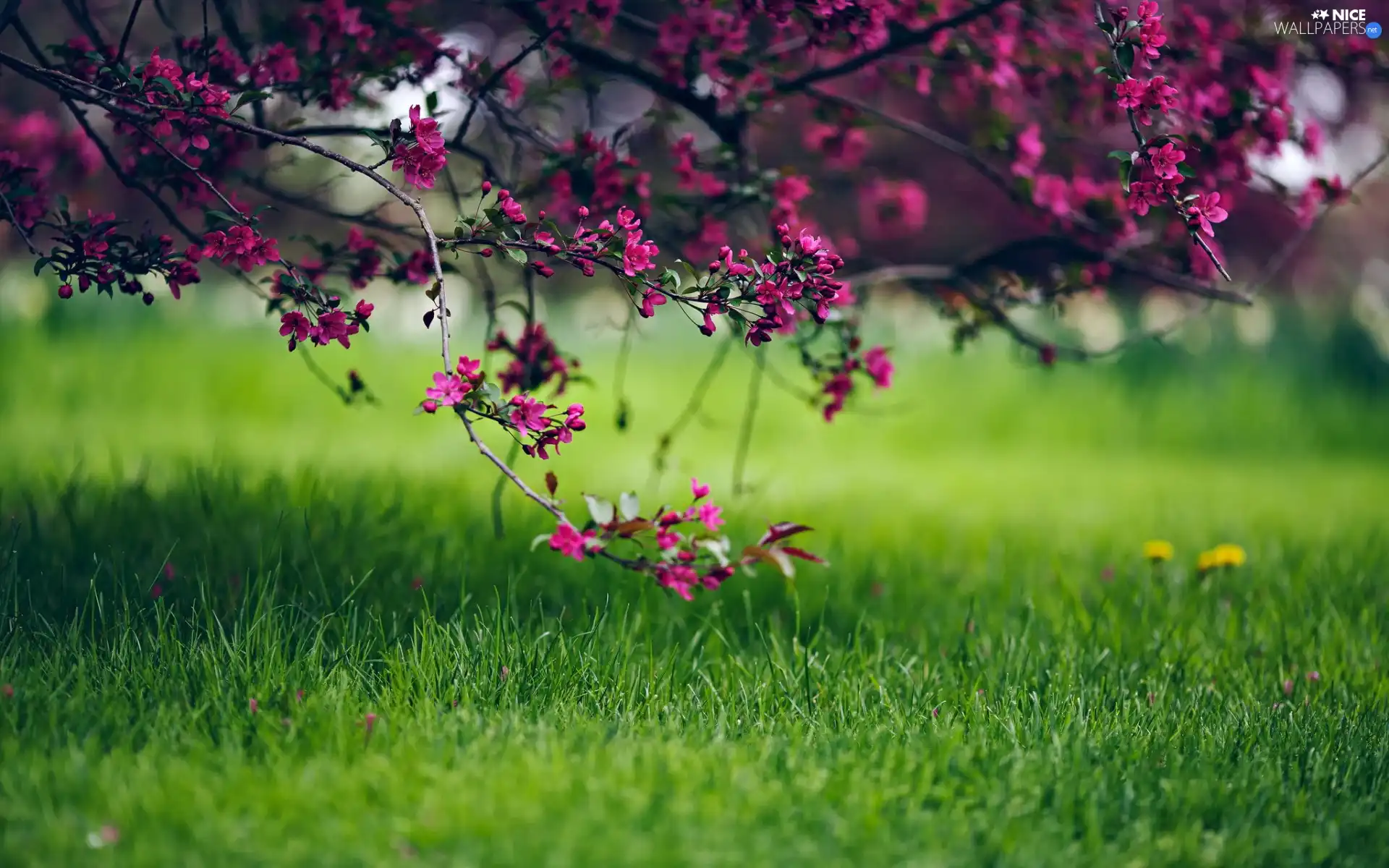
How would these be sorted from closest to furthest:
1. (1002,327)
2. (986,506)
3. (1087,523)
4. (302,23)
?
(302,23)
(1002,327)
(1087,523)
(986,506)

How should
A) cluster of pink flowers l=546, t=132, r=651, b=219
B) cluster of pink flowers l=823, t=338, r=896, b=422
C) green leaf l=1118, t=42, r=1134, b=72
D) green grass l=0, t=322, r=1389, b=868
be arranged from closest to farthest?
green grass l=0, t=322, r=1389, b=868 → green leaf l=1118, t=42, r=1134, b=72 → cluster of pink flowers l=546, t=132, r=651, b=219 → cluster of pink flowers l=823, t=338, r=896, b=422

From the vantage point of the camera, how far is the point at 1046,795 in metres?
2.05

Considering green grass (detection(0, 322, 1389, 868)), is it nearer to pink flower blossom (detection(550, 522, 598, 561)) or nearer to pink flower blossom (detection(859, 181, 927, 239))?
pink flower blossom (detection(550, 522, 598, 561))

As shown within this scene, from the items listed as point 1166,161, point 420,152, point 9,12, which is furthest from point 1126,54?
point 9,12

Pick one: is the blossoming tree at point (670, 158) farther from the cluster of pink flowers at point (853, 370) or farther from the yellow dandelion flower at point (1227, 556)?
the yellow dandelion flower at point (1227, 556)

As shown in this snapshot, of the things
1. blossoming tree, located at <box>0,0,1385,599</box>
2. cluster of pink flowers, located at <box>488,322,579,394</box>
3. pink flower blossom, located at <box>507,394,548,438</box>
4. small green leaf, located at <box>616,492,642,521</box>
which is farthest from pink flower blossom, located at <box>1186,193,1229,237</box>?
cluster of pink flowers, located at <box>488,322,579,394</box>

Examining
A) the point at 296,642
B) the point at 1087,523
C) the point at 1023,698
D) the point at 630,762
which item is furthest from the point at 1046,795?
the point at 1087,523

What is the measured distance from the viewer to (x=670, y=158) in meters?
3.18

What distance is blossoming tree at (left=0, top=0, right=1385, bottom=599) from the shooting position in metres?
2.14

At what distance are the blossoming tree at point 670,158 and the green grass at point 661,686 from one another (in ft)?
1.27

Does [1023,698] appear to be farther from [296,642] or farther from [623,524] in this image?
[296,642]

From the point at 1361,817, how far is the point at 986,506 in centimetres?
348

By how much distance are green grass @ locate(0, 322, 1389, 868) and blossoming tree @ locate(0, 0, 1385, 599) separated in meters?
0.39

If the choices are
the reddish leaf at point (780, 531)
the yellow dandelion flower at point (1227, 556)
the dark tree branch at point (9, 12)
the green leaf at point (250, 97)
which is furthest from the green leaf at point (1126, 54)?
the dark tree branch at point (9, 12)
